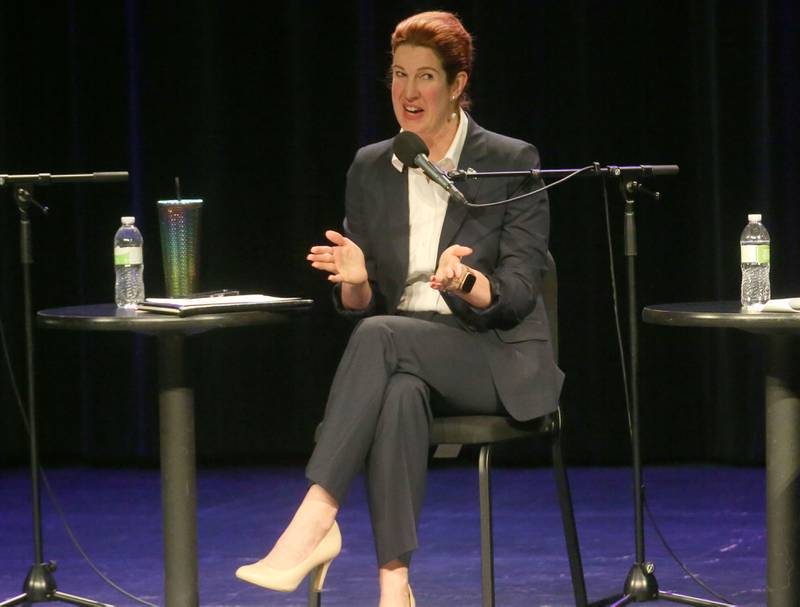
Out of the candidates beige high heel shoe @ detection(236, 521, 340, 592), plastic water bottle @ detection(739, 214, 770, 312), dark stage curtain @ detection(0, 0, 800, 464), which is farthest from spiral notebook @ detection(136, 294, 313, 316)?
dark stage curtain @ detection(0, 0, 800, 464)

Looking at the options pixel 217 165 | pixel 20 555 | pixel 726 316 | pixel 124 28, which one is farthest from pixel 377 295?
pixel 124 28

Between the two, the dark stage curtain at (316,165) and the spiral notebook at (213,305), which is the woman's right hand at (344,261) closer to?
the spiral notebook at (213,305)

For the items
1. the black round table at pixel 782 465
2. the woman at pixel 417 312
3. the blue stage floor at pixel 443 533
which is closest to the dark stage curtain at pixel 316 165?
the blue stage floor at pixel 443 533

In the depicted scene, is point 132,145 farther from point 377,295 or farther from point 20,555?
point 377,295

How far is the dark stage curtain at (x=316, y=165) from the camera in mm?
4727

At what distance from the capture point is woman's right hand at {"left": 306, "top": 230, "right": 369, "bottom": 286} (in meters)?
2.73

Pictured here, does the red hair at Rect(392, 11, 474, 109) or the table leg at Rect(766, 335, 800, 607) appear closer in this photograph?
the table leg at Rect(766, 335, 800, 607)

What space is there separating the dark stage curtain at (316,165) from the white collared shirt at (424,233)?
1873 mm

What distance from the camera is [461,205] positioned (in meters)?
2.91

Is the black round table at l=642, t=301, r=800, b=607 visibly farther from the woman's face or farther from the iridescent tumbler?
the iridescent tumbler

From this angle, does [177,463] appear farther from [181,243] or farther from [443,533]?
[443,533]

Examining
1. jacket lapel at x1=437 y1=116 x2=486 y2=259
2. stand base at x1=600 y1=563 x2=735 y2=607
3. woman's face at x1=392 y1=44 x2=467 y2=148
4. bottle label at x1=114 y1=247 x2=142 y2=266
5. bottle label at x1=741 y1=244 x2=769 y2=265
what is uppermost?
woman's face at x1=392 y1=44 x2=467 y2=148

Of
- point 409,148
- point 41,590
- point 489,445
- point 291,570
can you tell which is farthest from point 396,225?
point 41,590

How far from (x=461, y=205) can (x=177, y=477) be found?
0.87 metres
